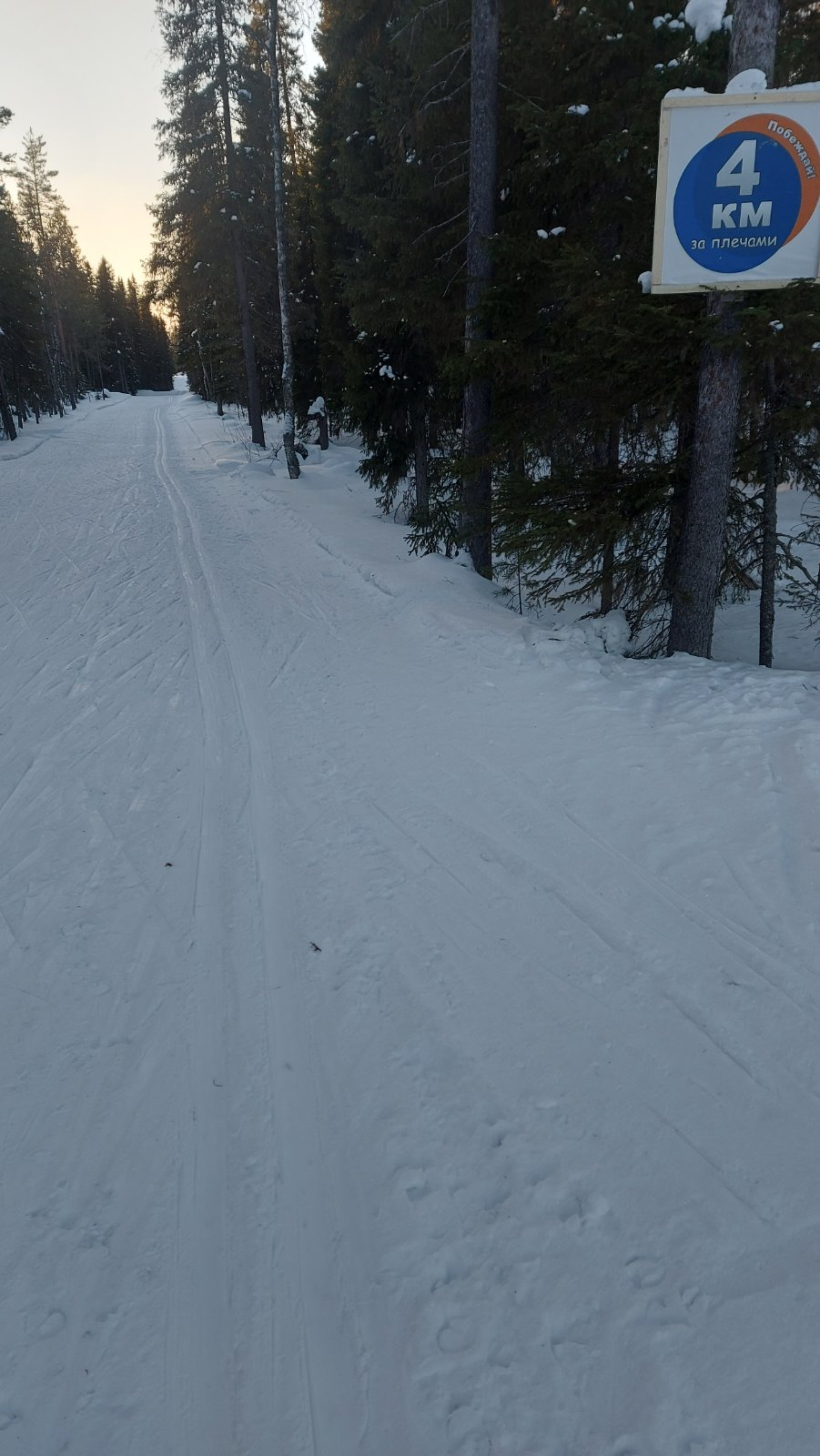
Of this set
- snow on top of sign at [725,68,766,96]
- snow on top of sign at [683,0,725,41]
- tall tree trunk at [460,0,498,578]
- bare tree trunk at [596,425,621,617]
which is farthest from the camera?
tall tree trunk at [460,0,498,578]

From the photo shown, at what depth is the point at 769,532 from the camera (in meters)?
8.02

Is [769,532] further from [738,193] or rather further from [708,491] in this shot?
[738,193]

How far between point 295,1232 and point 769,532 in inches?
323

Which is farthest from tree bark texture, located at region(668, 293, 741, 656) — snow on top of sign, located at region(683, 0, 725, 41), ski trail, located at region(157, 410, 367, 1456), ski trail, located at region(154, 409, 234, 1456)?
ski trail, located at region(154, 409, 234, 1456)

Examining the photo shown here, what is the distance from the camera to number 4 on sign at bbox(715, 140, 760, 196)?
498 cm

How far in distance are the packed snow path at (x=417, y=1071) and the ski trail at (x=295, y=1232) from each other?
10 mm

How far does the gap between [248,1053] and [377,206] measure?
12053 millimetres

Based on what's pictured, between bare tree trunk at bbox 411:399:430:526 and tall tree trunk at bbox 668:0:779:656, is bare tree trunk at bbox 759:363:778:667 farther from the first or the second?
bare tree trunk at bbox 411:399:430:526

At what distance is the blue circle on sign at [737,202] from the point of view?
498 centimetres

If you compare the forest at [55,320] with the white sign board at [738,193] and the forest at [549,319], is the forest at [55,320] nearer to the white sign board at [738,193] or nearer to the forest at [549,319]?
the forest at [549,319]

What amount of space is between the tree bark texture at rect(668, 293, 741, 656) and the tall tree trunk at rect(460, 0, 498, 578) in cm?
203

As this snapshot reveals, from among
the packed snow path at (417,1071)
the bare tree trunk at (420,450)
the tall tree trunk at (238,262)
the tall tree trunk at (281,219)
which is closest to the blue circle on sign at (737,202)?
the packed snow path at (417,1071)

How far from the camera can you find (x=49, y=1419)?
193 centimetres

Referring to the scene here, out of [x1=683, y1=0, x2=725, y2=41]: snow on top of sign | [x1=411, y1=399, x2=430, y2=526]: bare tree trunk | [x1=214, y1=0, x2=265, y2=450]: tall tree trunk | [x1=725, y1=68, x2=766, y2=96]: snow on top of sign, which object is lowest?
[x1=411, y1=399, x2=430, y2=526]: bare tree trunk
